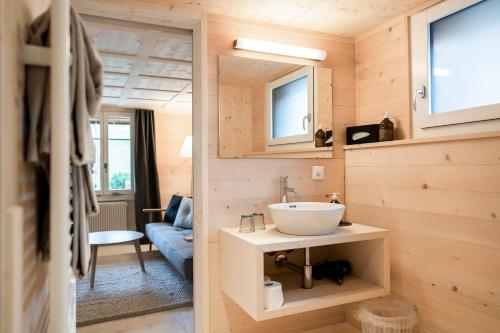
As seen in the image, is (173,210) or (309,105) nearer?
(309,105)

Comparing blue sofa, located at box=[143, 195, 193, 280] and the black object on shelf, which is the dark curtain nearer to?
blue sofa, located at box=[143, 195, 193, 280]

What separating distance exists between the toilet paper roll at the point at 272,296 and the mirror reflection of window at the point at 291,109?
3.17 ft

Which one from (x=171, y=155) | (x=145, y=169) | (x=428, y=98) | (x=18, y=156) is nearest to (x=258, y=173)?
(x=428, y=98)

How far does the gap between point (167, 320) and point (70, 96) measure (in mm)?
2287

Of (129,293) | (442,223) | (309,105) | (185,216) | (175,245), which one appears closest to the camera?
(442,223)

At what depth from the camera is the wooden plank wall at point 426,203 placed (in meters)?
1.64

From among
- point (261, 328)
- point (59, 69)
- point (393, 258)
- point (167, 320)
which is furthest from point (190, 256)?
point (59, 69)

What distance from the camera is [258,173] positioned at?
7.27 feet

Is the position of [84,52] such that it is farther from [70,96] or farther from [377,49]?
[377,49]

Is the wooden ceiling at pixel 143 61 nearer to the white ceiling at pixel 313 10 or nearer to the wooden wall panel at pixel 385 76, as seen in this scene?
the white ceiling at pixel 313 10

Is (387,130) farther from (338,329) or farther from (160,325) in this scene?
(160,325)

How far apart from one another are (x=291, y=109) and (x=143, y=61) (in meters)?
1.50

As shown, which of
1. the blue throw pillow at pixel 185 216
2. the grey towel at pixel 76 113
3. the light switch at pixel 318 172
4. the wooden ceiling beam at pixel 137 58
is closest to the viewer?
the grey towel at pixel 76 113

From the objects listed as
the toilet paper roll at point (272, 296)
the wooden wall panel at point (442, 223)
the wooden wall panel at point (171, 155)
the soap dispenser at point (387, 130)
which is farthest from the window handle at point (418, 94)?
the wooden wall panel at point (171, 155)
